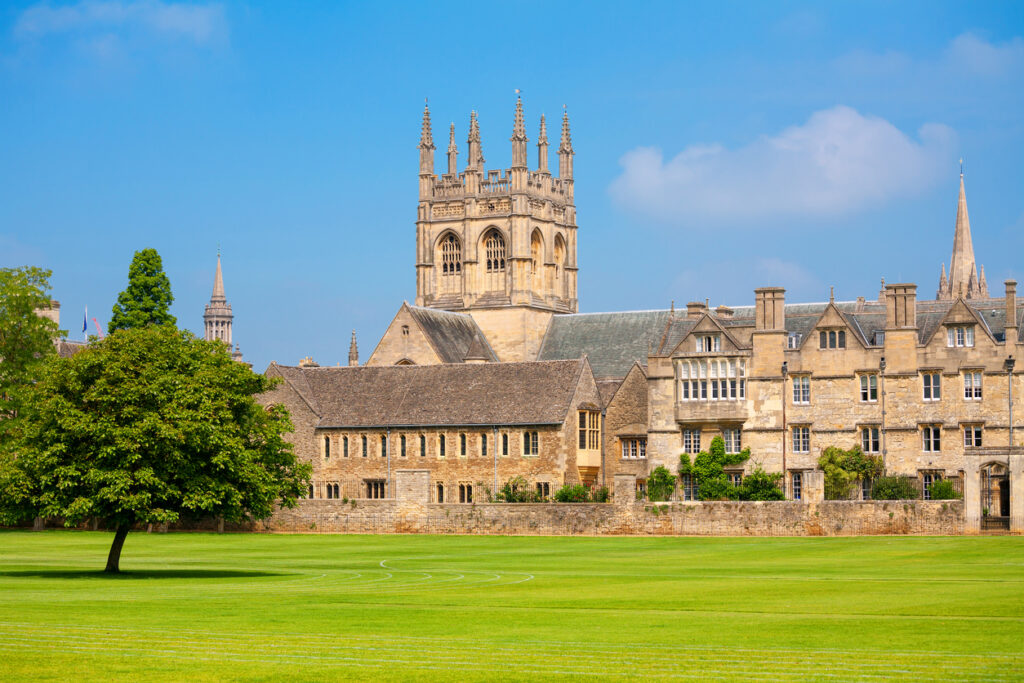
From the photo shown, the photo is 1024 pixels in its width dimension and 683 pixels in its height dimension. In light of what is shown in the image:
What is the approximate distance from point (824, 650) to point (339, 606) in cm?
1054

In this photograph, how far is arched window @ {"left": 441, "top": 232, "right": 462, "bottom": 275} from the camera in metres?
112

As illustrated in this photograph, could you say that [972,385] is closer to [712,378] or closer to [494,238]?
[712,378]

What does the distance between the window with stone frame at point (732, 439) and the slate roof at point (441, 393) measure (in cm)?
769

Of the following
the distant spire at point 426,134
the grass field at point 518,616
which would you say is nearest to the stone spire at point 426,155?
the distant spire at point 426,134

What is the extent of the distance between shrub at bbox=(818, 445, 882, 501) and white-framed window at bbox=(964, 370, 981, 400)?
15.9 feet

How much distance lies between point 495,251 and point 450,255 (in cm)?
375

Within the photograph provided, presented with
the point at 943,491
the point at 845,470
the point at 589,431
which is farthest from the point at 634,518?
the point at 589,431

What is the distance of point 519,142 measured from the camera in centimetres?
11156

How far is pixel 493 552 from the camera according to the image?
49.6 metres

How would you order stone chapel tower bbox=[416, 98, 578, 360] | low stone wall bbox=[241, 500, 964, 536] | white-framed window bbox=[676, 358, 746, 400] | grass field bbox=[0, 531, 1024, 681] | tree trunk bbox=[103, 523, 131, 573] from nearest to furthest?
grass field bbox=[0, 531, 1024, 681]
tree trunk bbox=[103, 523, 131, 573]
low stone wall bbox=[241, 500, 964, 536]
white-framed window bbox=[676, 358, 746, 400]
stone chapel tower bbox=[416, 98, 578, 360]

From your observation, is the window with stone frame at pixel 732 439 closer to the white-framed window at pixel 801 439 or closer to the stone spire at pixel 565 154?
the white-framed window at pixel 801 439

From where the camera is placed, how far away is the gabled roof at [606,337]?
94.7 meters

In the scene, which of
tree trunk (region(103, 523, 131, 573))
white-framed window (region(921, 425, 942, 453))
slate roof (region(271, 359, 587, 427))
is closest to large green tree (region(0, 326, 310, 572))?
tree trunk (region(103, 523, 131, 573))

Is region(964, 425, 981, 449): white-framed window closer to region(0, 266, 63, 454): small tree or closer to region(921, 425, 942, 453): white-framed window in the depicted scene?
region(921, 425, 942, 453): white-framed window
